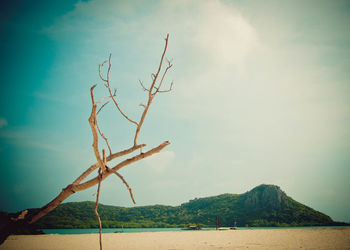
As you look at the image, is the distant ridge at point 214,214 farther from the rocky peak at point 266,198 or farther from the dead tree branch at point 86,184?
the dead tree branch at point 86,184

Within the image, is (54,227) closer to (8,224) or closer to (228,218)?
(228,218)

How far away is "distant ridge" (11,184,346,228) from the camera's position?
82375 millimetres

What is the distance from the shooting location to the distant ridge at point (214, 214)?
270ft

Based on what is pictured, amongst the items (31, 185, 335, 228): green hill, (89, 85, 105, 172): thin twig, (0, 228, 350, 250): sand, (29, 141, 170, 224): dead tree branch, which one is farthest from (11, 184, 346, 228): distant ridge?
(89, 85, 105, 172): thin twig

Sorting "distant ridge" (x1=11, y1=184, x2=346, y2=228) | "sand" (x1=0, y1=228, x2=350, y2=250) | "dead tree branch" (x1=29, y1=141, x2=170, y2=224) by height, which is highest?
"dead tree branch" (x1=29, y1=141, x2=170, y2=224)

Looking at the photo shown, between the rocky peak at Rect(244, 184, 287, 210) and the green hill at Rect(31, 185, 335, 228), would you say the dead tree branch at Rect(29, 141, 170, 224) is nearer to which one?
the green hill at Rect(31, 185, 335, 228)

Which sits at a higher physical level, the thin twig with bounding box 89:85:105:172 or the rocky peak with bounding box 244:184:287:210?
the thin twig with bounding box 89:85:105:172

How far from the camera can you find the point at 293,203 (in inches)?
3593

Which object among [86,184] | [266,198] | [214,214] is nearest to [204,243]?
[86,184]

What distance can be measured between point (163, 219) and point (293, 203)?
62831mm

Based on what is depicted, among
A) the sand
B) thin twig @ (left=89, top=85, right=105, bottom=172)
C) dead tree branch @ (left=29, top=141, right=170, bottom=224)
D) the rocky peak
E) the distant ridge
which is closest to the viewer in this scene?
thin twig @ (left=89, top=85, right=105, bottom=172)

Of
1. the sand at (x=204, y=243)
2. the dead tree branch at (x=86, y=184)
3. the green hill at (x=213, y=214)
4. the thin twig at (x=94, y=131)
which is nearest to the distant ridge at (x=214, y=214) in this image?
the green hill at (x=213, y=214)

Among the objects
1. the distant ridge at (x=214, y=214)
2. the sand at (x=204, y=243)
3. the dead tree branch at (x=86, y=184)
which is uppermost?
Result: the dead tree branch at (x=86, y=184)

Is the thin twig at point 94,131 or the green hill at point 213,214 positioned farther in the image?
the green hill at point 213,214
